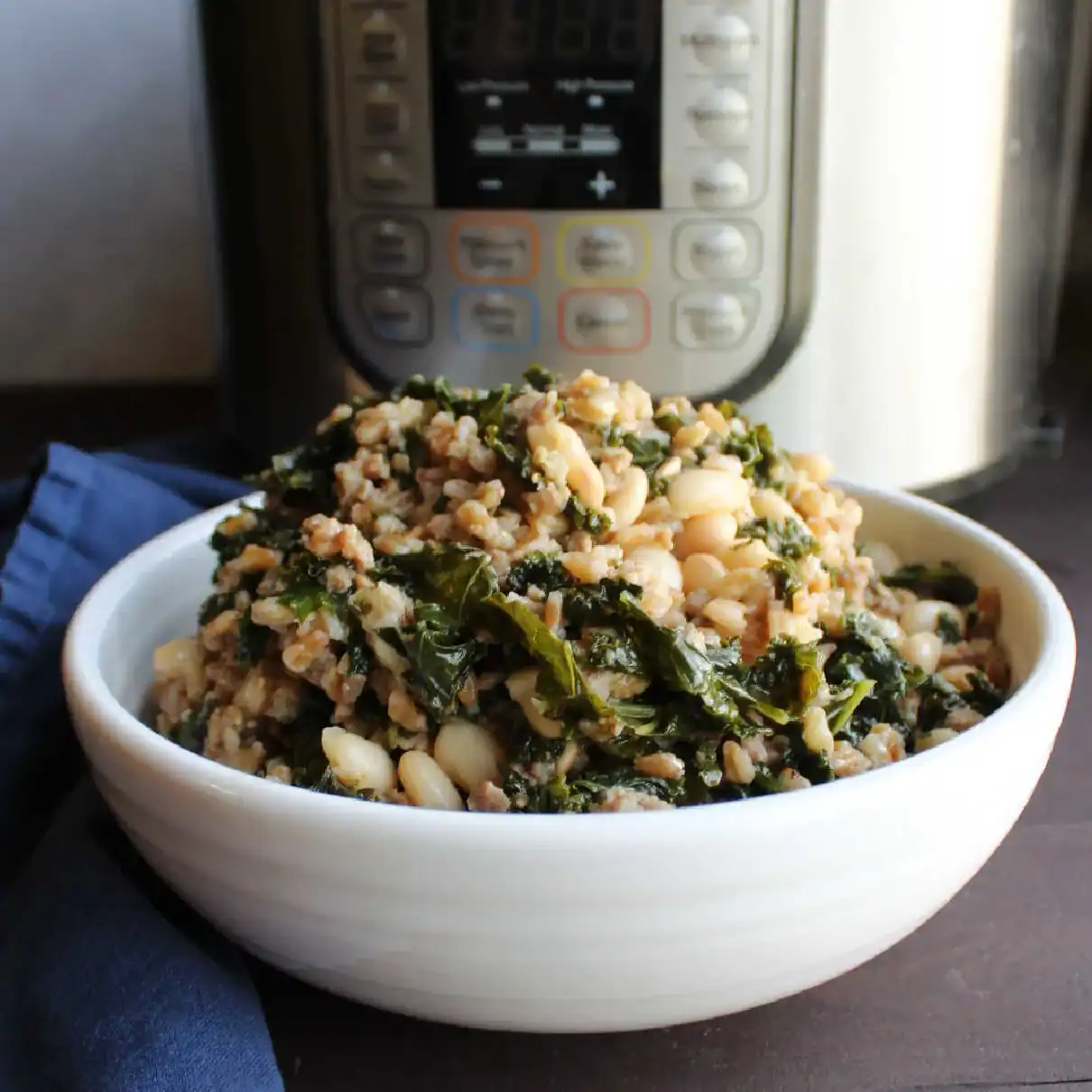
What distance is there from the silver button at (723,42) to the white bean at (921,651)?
0.34 meters

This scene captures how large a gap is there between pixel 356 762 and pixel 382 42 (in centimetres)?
44

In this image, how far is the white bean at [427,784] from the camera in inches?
16.1

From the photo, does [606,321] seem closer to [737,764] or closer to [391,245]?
[391,245]

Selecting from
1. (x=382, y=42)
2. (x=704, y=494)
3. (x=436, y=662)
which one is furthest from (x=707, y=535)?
(x=382, y=42)

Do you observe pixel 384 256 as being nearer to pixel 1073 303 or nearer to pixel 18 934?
pixel 18 934

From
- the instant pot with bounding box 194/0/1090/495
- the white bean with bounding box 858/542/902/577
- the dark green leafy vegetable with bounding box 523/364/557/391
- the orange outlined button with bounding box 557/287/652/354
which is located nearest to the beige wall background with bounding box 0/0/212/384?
the instant pot with bounding box 194/0/1090/495

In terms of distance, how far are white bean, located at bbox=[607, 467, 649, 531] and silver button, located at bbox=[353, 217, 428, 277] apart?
30 centimetres

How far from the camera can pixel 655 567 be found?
460 mm

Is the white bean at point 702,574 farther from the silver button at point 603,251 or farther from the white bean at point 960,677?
the silver button at point 603,251

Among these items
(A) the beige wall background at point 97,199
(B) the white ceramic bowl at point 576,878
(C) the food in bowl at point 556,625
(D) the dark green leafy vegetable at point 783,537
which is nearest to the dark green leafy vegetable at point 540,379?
(C) the food in bowl at point 556,625

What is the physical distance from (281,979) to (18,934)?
97 millimetres

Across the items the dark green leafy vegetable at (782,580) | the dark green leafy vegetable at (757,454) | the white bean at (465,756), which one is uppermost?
the dark green leafy vegetable at (757,454)

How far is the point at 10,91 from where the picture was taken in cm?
115

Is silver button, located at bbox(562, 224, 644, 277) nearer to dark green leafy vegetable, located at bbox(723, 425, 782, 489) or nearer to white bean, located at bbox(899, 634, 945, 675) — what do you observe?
dark green leafy vegetable, located at bbox(723, 425, 782, 489)
